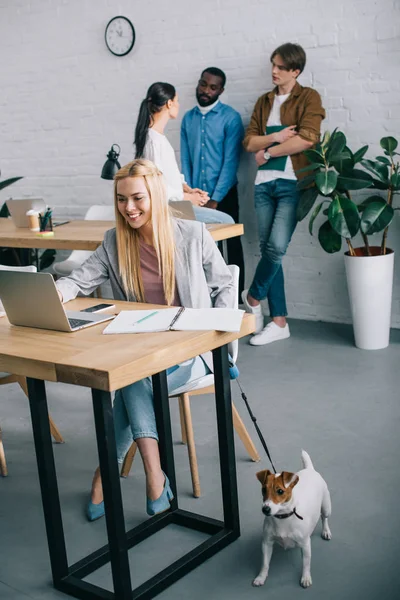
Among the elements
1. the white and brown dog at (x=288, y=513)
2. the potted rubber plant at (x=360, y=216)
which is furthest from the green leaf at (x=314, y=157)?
the white and brown dog at (x=288, y=513)

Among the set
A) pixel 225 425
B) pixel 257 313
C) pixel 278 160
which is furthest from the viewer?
pixel 257 313

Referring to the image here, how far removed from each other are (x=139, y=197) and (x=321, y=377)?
176cm

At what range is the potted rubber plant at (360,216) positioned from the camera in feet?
13.7

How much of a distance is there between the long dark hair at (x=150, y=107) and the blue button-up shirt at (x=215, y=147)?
2.46 ft

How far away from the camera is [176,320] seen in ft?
7.48

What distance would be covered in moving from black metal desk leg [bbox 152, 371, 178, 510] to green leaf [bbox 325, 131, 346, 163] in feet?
7.09

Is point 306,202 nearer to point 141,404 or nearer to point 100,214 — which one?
point 100,214

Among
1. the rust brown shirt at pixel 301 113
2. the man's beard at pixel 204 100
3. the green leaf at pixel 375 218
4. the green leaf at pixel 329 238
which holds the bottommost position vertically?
the green leaf at pixel 329 238

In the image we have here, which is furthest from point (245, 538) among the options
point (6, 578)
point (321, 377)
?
point (321, 377)

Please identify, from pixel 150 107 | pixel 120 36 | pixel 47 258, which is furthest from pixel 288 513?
pixel 120 36

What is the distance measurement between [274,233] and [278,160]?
441 mm

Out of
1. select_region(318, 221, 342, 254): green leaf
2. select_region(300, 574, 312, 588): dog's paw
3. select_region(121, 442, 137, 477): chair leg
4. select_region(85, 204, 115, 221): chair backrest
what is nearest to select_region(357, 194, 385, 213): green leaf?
select_region(318, 221, 342, 254): green leaf

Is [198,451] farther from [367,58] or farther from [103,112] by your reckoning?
[103,112]

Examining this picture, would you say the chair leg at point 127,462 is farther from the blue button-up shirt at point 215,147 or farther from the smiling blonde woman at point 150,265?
the blue button-up shirt at point 215,147
